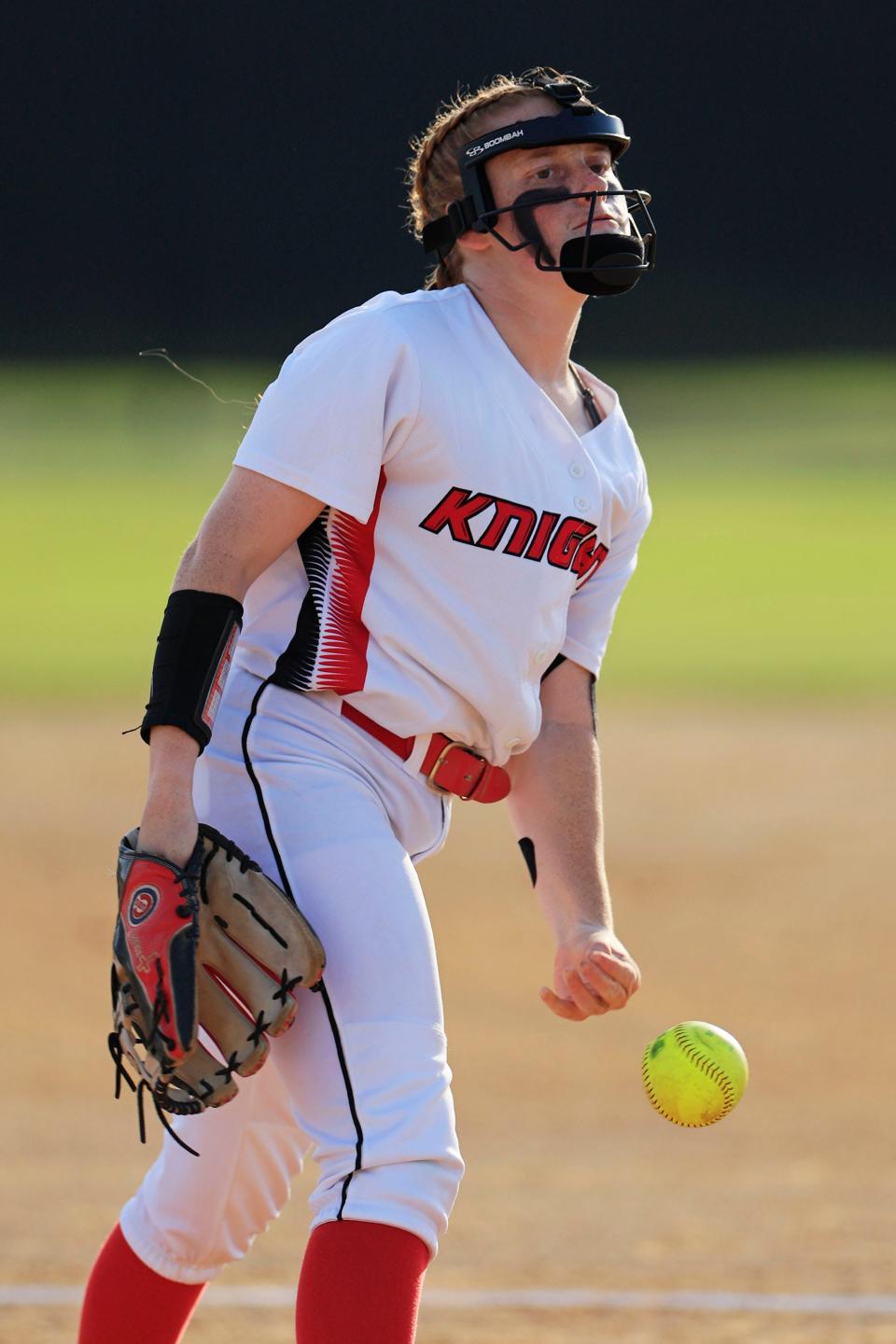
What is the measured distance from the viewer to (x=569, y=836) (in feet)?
7.66

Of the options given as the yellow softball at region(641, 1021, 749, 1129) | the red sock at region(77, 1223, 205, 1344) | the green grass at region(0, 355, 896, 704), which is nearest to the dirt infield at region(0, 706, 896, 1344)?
the red sock at region(77, 1223, 205, 1344)

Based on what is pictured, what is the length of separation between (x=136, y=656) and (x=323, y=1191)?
31.0 ft

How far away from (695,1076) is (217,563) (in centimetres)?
99

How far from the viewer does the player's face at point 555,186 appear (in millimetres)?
2182

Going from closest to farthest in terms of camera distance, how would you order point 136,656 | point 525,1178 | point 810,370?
point 525,1178, point 136,656, point 810,370

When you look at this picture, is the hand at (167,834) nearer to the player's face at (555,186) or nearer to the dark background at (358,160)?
the player's face at (555,186)

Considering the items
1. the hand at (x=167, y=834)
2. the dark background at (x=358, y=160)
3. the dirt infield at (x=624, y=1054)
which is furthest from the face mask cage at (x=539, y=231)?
the dark background at (x=358, y=160)

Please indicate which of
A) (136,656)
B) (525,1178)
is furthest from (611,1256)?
(136,656)

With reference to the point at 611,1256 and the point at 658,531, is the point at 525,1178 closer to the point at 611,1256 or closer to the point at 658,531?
the point at 611,1256

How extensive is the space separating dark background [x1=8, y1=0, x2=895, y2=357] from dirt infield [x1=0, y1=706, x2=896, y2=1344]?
11294 millimetres

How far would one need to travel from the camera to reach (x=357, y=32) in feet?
62.2

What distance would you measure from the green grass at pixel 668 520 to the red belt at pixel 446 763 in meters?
7.82

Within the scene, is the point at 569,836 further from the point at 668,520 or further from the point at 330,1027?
the point at 668,520

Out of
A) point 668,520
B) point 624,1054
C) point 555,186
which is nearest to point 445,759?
point 555,186
